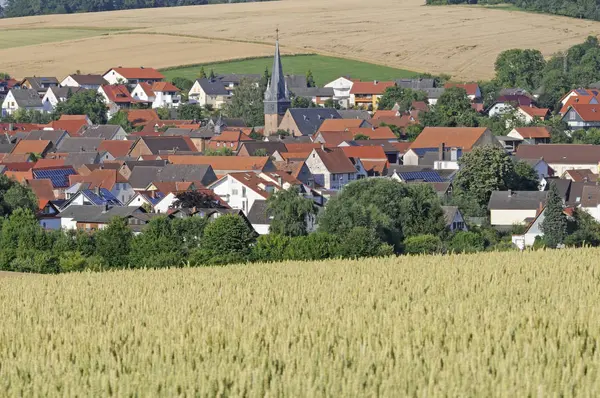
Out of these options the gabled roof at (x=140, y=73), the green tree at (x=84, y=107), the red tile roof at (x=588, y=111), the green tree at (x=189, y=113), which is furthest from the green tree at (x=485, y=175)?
the gabled roof at (x=140, y=73)

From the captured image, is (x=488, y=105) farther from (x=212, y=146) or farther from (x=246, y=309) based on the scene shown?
(x=246, y=309)

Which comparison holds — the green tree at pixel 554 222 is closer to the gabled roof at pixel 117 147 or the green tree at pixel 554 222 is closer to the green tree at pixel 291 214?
the green tree at pixel 291 214

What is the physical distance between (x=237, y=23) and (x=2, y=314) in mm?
132042

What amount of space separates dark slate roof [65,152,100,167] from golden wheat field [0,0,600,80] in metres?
51.7

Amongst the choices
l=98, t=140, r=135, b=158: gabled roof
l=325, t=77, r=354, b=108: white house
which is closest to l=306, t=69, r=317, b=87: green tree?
l=325, t=77, r=354, b=108: white house

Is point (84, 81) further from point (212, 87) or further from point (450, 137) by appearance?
point (450, 137)

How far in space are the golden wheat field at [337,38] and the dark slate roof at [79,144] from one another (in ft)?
146

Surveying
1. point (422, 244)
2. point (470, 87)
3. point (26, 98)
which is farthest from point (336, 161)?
point (26, 98)

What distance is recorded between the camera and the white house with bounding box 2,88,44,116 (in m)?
105

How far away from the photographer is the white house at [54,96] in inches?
4181

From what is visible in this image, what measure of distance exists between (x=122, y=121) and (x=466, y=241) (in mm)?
55944

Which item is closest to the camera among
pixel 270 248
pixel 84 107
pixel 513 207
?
pixel 270 248

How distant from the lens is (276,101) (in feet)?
301

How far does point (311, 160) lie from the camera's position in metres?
65.9
